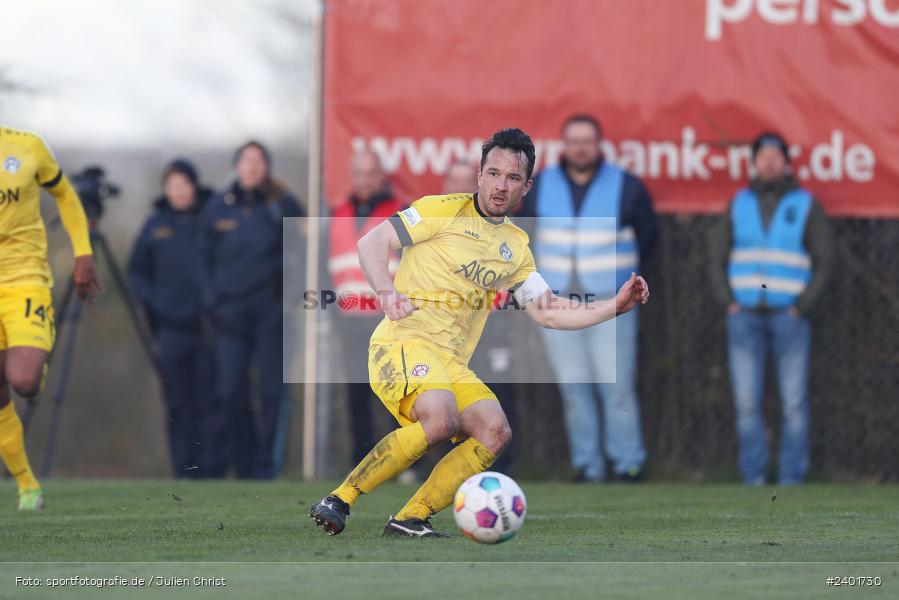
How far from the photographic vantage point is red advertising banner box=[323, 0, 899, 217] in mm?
11391

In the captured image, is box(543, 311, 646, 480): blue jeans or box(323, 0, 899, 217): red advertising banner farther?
box(323, 0, 899, 217): red advertising banner

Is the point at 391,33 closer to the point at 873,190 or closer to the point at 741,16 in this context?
the point at 741,16

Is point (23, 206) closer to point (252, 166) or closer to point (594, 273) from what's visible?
point (252, 166)

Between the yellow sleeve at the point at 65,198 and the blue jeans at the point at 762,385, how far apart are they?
15.8 ft

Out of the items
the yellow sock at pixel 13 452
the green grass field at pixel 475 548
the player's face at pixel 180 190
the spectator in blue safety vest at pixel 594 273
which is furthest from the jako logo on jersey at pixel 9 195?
the spectator in blue safety vest at pixel 594 273

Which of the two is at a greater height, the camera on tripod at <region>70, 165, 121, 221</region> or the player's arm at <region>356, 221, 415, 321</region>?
the camera on tripod at <region>70, 165, 121, 221</region>

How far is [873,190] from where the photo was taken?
11.4 metres

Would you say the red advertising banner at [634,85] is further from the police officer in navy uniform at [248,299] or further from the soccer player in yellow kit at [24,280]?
the soccer player in yellow kit at [24,280]

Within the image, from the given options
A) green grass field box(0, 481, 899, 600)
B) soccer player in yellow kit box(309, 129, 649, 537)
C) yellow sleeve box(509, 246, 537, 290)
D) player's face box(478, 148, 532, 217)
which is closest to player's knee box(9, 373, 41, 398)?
green grass field box(0, 481, 899, 600)

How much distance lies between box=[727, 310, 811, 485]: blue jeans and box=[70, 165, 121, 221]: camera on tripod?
4906mm

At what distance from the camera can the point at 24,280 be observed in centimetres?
865

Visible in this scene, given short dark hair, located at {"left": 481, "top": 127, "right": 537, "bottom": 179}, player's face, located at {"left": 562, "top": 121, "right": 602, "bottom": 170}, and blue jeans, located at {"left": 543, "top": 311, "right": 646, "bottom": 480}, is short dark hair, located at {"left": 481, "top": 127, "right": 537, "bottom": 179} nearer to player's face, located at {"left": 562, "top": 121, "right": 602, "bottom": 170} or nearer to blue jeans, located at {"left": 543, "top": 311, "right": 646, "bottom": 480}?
player's face, located at {"left": 562, "top": 121, "right": 602, "bottom": 170}

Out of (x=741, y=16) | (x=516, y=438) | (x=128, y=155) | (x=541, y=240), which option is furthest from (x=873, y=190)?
(x=128, y=155)

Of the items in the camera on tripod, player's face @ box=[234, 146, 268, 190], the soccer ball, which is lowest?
the soccer ball
